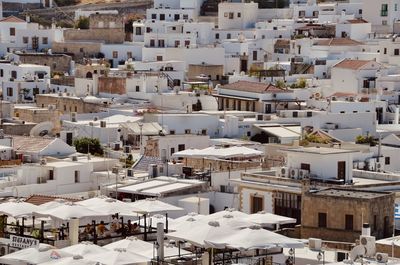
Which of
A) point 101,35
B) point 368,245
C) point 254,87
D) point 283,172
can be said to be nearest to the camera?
point 368,245

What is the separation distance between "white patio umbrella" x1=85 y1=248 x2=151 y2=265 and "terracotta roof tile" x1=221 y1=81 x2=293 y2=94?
111 feet

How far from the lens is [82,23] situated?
86062 millimetres

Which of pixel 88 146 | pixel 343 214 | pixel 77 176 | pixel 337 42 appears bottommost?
pixel 88 146

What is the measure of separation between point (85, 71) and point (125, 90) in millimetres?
4653

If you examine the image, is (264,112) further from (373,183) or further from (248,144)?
(373,183)

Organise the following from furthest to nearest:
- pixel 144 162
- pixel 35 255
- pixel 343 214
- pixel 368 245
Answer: pixel 144 162, pixel 343 214, pixel 368 245, pixel 35 255

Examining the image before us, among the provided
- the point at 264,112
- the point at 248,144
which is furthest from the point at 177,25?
the point at 248,144

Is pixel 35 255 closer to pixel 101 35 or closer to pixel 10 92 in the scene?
pixel 10 92

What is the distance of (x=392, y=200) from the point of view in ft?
104

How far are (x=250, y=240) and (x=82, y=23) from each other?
201ft

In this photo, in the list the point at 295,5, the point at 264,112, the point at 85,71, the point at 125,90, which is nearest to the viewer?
the point at 264,112

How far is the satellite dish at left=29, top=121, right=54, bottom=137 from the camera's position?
51.4m

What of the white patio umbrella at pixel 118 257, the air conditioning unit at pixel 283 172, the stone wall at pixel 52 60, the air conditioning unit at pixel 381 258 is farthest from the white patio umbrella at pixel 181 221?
the stone wall at pixel 52 60

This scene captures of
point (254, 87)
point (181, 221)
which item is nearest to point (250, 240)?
point (181, 221)
